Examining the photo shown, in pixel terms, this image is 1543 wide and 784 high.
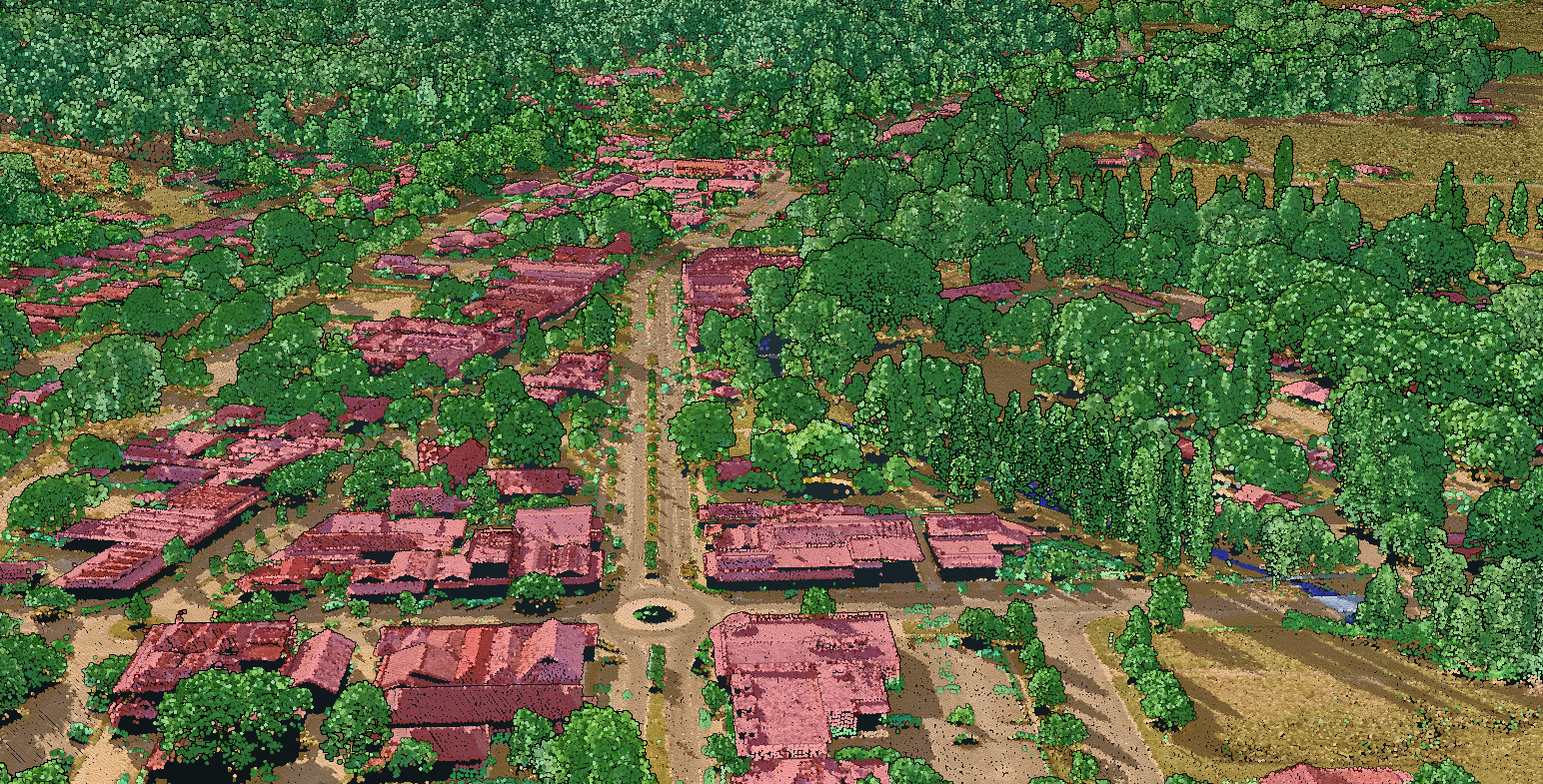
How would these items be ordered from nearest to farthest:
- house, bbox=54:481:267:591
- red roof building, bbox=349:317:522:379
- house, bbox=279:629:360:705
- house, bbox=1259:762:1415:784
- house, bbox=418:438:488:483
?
house, bbox=1259:762:1415:784 → house, bbox=279:629:360:705 → house, bbox=54:481:267:591 → house, bbox=418:438:488:483 → red roof building, bbox=349:317:522:379

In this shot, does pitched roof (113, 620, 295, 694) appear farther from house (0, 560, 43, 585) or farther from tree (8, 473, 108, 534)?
tree (8, 473, 108, 534)

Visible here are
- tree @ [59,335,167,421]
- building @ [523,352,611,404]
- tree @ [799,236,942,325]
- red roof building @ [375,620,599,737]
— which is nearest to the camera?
red roof building @ [375,620,599,737]

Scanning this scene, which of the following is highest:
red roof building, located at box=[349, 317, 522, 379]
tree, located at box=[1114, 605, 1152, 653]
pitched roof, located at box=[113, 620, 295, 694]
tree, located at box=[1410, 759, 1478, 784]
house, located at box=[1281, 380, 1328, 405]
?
red roof building, located at box=[349, 317, 522, 379]

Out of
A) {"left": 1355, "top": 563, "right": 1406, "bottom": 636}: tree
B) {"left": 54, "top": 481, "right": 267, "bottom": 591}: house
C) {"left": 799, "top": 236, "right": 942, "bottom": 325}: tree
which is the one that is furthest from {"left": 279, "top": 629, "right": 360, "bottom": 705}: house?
{"left": 1355, "top": 563, "right": 1406, "bottom": 636}: tree

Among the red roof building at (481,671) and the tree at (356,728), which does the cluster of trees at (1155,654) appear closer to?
the red roof building at (481,671)

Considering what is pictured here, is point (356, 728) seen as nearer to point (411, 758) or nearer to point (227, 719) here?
point (411, 758)

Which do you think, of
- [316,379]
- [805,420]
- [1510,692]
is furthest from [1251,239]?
[316,379]

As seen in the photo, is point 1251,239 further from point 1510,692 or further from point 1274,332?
point 1510,692
